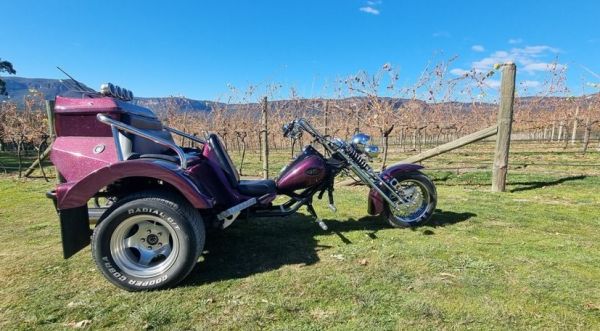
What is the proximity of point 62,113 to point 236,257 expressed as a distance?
2.12 metres

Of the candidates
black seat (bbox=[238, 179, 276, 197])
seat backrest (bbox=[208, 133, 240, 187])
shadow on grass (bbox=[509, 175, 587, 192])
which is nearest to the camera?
seat backrest (bbox=[208, 133, 240, 187])

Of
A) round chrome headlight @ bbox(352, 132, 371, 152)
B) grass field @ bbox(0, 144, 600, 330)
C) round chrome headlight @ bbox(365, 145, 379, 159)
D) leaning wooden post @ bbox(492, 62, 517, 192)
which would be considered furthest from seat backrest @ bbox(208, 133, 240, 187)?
leaning wooden post @ bbox(492, 62, 517, 192)

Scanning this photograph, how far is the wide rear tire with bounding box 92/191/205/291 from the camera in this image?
10.2ft

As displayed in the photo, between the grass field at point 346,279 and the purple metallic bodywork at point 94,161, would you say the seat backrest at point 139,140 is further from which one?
the grass field at point 346,279

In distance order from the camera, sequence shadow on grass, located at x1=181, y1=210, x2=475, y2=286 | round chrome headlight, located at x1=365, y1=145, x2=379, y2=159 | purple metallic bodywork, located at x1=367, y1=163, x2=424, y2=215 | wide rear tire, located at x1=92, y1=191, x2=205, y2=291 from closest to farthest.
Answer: wide rear tire, located at x1=92, y1=191, x2=205, y2=291
shadow on grass, located at x1=181, y1=210, x2=475, y2=286
round chrome headlight, located at x1=365, y1=145, x2=379, y2=159
purple metallic bodywork, located at x1=367, y1=163, x2=424, y2=215

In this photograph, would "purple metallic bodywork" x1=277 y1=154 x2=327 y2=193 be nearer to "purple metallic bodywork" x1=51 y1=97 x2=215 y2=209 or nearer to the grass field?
the grass field

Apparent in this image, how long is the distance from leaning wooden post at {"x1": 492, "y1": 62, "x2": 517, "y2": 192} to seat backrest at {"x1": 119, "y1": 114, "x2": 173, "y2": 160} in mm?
6204

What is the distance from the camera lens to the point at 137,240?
3.28 meters

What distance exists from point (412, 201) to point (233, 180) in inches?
91.0

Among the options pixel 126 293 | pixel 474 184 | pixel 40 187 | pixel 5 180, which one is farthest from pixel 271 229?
pixel 5 180

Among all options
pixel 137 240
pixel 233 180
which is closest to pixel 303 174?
pixel 233 180

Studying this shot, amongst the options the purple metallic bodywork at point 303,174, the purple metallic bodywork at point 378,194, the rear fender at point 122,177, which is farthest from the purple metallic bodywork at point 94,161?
the purple metallic bodywork at point 378,194

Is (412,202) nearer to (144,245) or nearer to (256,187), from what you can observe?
(256,187)

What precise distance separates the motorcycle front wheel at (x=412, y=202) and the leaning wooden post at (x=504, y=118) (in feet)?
10.6
